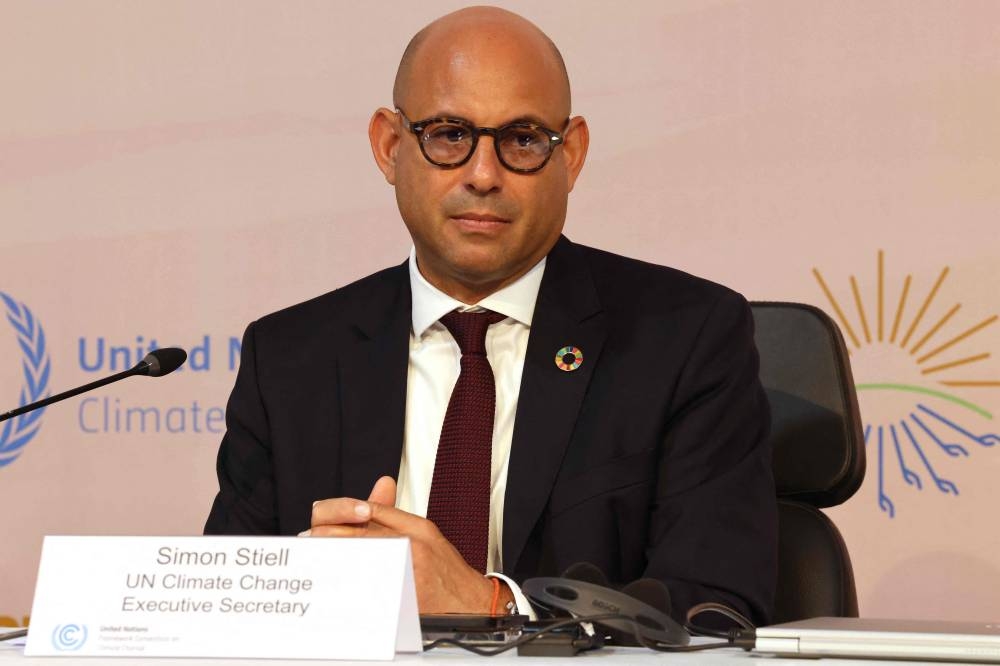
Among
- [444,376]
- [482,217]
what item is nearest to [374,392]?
[444,376]

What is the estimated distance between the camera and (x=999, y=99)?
10.4ft

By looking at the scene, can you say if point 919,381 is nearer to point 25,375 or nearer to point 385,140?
point 385,140

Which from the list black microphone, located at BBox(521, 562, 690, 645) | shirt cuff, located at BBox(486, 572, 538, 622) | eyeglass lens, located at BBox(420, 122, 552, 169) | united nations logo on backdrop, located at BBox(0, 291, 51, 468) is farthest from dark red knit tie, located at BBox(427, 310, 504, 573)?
united nations logo on backdrop, located at BBox(0, 291, 51, 468)

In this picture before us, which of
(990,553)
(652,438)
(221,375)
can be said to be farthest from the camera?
(221,375)

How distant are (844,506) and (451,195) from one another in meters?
1.40

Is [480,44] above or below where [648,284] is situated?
above

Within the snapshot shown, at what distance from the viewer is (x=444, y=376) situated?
2355 mm

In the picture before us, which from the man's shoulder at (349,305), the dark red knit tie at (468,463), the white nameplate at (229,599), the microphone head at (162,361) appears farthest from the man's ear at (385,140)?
the white nameplate at (229,599)

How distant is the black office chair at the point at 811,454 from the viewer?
2250 millimetres

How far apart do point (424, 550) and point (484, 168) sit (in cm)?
76

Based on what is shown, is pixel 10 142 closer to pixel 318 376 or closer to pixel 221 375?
pixel 221 375

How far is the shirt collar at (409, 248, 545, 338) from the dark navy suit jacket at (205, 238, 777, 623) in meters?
0.03

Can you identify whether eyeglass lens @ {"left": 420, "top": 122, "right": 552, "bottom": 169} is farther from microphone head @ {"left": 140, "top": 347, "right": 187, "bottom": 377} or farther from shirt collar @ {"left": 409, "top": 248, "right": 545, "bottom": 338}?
microphone head @ {"left": 140, "top": 347, "right": 187, "bottom": 377}

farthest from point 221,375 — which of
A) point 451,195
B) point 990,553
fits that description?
point 990,553
